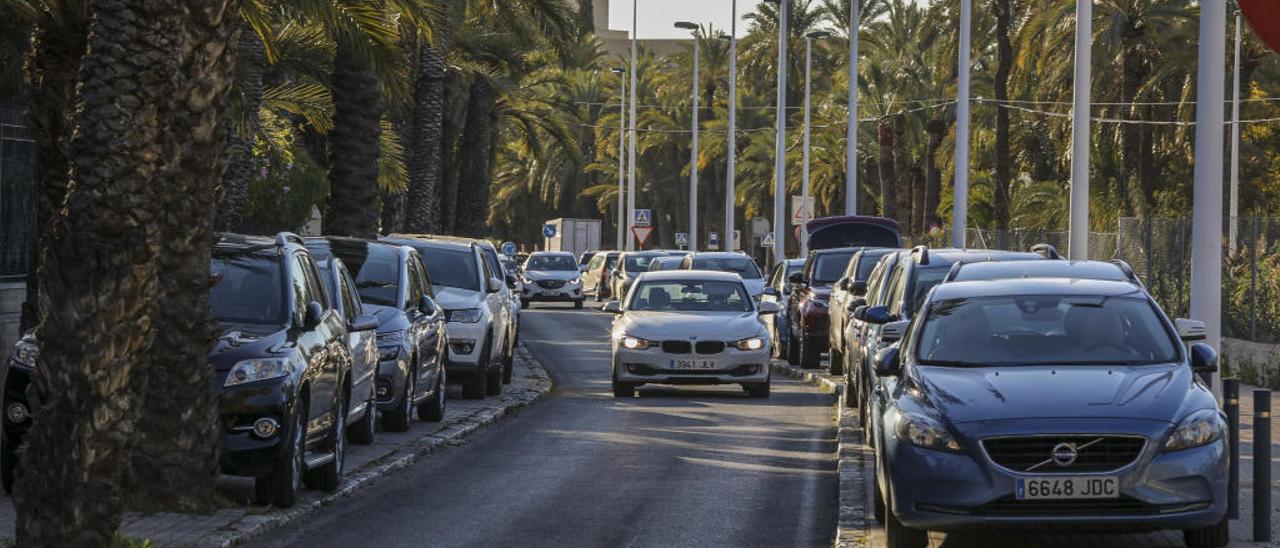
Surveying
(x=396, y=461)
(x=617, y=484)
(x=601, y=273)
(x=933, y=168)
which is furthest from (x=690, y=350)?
(x=933, y=168)

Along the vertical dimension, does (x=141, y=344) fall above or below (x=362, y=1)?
below

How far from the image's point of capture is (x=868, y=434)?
16.9m

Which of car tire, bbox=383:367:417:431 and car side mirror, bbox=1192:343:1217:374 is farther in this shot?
car tire, bbox=383:367:417:431

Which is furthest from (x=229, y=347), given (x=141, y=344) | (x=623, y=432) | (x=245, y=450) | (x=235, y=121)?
(x=235, y=121)

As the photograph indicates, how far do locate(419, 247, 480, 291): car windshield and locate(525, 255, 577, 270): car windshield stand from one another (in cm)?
3574

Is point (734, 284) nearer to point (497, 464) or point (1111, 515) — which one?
point (497, 464)

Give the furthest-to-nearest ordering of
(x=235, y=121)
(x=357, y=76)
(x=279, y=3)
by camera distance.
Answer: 1. (x=357, y=76)
2. (x=235, y=121)
3. (x=279, y=3)

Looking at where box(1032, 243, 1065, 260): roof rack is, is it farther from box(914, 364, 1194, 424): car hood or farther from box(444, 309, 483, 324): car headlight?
box(444, 309, 483, 324): car headlight

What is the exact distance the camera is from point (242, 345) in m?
12.9

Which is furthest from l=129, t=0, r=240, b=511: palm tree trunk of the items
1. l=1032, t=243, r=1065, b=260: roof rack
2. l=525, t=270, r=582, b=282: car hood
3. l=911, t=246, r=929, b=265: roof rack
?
l=525, t=270, r=582, b=282: car hood

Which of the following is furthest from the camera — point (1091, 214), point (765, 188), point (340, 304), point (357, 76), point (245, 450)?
point (765, 188)

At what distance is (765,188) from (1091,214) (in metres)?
32.5

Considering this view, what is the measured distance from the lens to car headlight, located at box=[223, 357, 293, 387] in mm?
12609

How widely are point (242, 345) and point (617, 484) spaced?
11.0ft
